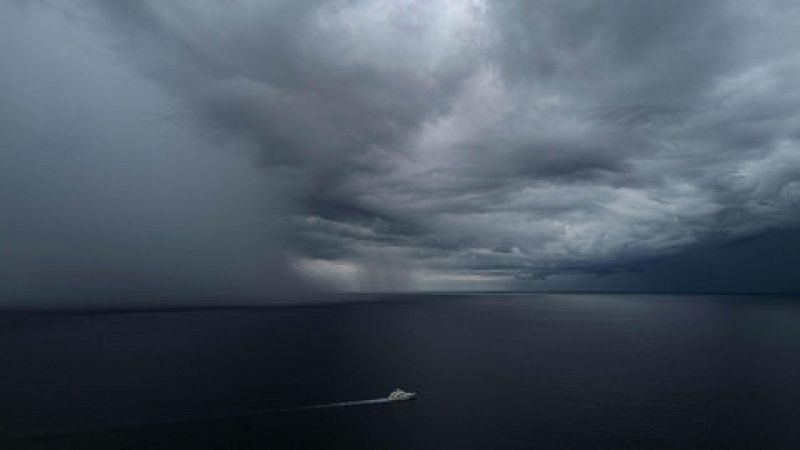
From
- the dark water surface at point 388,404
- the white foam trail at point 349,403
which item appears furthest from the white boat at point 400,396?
the dark water surface at point 388,404

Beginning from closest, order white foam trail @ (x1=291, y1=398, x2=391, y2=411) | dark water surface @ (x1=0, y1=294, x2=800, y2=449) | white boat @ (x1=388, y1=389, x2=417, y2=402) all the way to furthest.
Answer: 1. dark water surface @ (x1=0, y1=294, x2=800, y2=449)
2. white foam trail @ (x1=291, y1=398, x2=391, y2=411)
3. white boat @ (x1=388, y1=389, x2=417, y2=402)

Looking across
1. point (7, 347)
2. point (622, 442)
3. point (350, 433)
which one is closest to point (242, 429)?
point (350, 433)

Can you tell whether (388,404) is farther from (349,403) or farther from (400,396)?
(349,403)

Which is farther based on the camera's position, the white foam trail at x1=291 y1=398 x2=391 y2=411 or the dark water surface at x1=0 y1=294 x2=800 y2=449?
the white foam trail at x1=291 y1=398 x2=391 y2=411

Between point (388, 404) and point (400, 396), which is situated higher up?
point (400, 396)

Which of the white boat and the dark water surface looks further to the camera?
the white boat

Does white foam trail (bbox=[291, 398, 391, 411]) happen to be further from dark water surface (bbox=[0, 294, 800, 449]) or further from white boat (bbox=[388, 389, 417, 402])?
dark water surface (bbox=[0, 294, 800, 449])

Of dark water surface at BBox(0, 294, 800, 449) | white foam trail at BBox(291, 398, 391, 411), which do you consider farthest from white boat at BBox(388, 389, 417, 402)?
dark water surface at BBox(0, 294, 800, 449)

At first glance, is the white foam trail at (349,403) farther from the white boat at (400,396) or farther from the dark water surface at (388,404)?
the dark water surface at (388,404)

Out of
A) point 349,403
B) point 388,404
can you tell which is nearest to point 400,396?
point 388,404

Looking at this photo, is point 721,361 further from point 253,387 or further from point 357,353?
point 253,387

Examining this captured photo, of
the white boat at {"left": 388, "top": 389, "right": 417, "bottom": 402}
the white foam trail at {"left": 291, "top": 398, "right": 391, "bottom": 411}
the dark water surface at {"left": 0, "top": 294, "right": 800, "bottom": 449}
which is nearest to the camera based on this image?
the dark water surface at {"left": 0, "top": 294, "right": 800, "bottom": 449}
